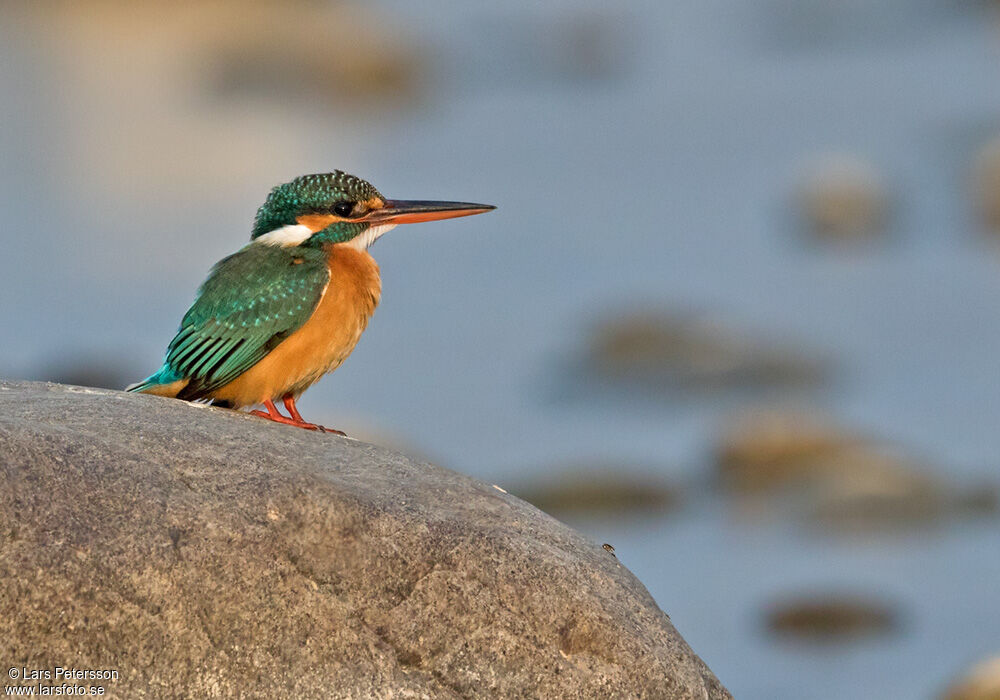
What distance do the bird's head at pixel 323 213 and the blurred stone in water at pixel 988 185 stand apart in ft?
36.8

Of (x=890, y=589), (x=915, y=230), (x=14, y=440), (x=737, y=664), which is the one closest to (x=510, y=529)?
(x=14, y=440)

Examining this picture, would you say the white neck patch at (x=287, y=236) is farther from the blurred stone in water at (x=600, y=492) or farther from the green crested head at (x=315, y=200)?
the blurred stone in water at (x=600, y=492)

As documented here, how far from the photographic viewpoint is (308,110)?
22562 mm

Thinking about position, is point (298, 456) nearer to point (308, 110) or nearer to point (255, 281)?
point (255, 281)

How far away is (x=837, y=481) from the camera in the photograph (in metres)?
11.2

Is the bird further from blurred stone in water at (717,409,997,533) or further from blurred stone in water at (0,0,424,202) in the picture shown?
blurred stone in water at (0,0,424,202)

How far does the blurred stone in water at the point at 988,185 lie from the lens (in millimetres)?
16703

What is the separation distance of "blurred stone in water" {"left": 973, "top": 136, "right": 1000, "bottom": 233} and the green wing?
1171 cm

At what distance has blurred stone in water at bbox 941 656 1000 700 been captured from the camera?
7898mm

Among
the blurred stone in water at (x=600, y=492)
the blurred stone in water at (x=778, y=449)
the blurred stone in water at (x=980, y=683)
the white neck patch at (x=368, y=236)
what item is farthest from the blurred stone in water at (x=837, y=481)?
the white neck patch at (x=368, y=236)

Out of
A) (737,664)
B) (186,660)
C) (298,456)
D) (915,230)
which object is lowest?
(186,660)

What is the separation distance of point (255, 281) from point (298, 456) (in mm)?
1131

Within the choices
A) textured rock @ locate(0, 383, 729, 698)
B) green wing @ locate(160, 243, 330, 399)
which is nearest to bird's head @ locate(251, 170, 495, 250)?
green wing @ locate(160, 243, 330, 399)

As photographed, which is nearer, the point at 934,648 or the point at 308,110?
the point at 934,648
